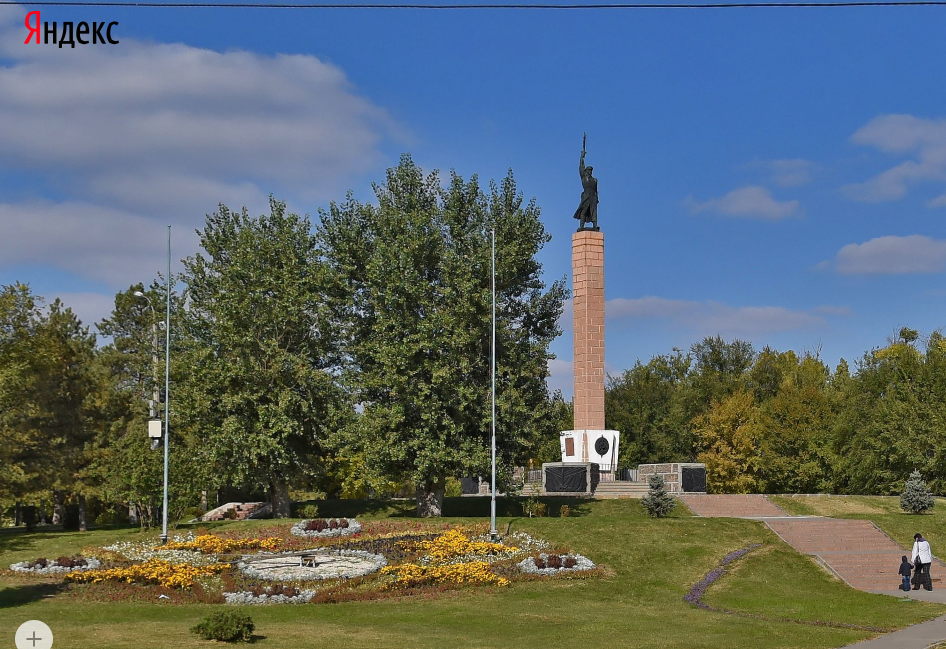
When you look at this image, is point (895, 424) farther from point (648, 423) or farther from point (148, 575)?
point (148, 575)

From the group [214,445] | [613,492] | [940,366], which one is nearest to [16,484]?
[214,445]

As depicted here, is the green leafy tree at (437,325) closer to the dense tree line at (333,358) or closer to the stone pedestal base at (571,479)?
the dense tree line at (333,358)

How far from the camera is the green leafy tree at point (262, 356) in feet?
134

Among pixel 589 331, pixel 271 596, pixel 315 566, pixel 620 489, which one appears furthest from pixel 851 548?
pixel 271 596

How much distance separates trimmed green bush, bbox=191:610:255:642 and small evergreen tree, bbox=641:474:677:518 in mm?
21762

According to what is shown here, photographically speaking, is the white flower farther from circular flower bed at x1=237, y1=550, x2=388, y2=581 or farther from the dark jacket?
the dark jacket

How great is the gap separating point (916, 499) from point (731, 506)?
8.04m

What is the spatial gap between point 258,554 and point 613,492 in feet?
71.1

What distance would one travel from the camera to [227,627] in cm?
1841

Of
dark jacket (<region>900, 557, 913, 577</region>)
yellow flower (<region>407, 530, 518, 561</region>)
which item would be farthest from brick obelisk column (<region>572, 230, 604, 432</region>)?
dark jacket (<region>900, 557, 913, 577</region>)

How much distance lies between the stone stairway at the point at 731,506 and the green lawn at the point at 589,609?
25.2ft

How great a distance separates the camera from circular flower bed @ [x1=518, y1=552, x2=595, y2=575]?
29578 mm

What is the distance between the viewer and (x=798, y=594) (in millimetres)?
27578

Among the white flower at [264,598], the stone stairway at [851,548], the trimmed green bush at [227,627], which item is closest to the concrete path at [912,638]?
the stone stairway at [851,548]
